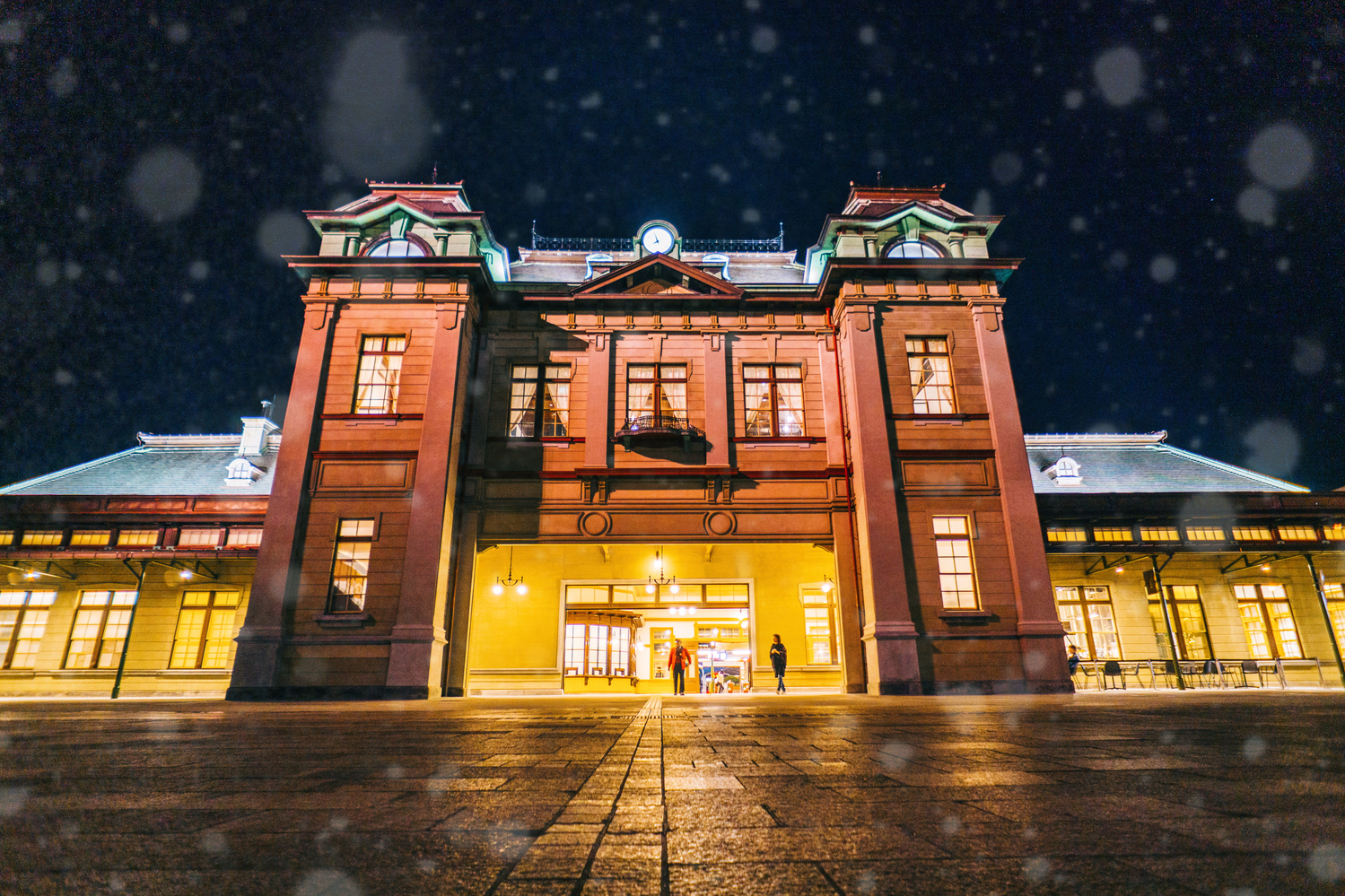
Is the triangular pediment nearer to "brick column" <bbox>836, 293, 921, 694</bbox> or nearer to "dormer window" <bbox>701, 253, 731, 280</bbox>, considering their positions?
"dormer window" <bbox>701, 253, 731, 280</bbox>

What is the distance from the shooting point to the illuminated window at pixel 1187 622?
754 inches

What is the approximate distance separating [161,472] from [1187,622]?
31.6 metres

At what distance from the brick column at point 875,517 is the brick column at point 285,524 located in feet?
39.8

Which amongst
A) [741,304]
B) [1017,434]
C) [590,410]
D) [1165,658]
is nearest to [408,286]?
[590,410]

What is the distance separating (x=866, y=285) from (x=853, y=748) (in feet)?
45.4

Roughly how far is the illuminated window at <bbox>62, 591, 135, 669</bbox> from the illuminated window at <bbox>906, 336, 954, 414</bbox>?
22318 mm

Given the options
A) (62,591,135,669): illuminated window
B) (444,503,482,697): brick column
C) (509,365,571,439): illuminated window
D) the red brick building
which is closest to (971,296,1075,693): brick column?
the red brick building

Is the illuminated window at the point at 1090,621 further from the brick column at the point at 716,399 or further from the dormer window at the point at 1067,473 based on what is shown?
the brick column at the point at 716,399

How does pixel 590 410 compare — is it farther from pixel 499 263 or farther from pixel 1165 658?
pixel 1165 658

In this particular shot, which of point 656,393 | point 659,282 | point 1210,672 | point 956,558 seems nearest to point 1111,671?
point 1210,672

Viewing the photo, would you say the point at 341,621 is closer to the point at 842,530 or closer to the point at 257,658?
the point at 257,658

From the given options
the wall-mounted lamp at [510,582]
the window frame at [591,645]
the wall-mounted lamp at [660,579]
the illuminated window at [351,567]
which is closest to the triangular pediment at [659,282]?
the wall-mounted lamp at [660,579]

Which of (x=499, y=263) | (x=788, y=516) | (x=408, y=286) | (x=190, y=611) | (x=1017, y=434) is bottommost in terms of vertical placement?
(x=190, y=611)

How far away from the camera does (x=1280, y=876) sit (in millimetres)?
1339
